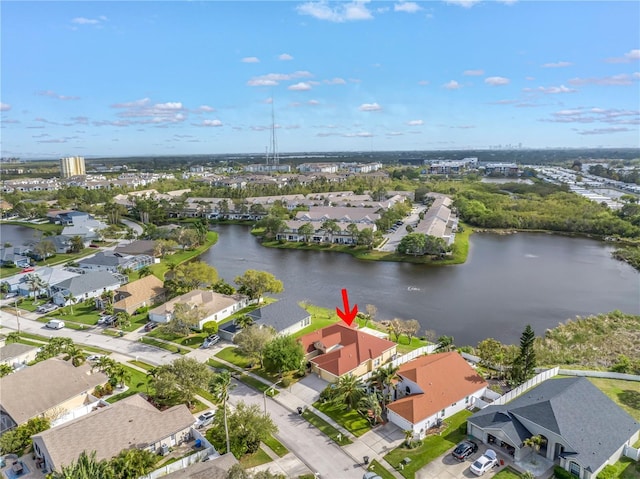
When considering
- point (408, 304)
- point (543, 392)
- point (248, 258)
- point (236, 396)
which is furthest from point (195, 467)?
point (248, 258)

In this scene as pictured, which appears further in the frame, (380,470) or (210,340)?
(210,340)

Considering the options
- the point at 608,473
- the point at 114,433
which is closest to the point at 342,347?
the point at 114,433

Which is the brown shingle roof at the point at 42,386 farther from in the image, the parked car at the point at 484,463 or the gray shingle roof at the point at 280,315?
the parked car at the point at 484,463

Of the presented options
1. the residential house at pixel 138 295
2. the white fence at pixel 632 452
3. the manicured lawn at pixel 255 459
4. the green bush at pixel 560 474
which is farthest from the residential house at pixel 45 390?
the white fence at pixel 632 452

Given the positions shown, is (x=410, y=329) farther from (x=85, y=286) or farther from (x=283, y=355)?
(x=85, y=286)

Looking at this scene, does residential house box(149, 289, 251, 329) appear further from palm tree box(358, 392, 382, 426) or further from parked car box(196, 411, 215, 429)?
palm tree box(358, 392, 382, 426)

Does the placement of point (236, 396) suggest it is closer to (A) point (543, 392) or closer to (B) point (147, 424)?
(B) point (147, 424)

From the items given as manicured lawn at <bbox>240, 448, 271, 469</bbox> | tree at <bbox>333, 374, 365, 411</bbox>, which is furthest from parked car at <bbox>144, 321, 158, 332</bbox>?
tree at <bbox>333, 374, 365, 411</bbox>
